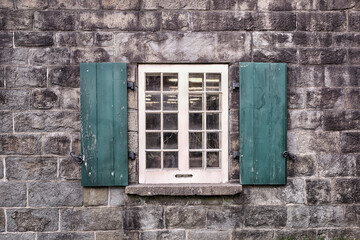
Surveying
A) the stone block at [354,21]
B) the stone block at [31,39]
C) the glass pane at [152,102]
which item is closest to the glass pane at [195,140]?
the glass pane at [152,102]

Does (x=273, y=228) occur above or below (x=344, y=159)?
below

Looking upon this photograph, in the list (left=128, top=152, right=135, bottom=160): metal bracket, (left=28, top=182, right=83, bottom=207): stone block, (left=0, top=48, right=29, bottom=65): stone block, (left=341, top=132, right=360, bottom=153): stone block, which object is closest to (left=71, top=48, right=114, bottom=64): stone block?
(left=0, top=48, right=29, bottom=65): stone block

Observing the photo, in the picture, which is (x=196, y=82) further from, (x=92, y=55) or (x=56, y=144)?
(x=56, y=144)

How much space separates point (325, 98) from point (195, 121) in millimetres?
1600

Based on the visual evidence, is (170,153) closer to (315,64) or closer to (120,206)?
(120,206)

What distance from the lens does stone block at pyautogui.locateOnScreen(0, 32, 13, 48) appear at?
3225 millimetres

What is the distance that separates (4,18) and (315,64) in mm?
3742

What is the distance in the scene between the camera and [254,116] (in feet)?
10.7

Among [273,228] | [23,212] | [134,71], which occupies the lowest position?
[273,228]

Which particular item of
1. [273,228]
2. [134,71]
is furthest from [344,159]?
[134,71]

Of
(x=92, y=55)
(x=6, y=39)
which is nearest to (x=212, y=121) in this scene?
(x=92, y=55)

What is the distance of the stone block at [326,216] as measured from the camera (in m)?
3.34

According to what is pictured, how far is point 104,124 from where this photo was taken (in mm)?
3211

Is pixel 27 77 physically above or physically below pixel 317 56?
below
